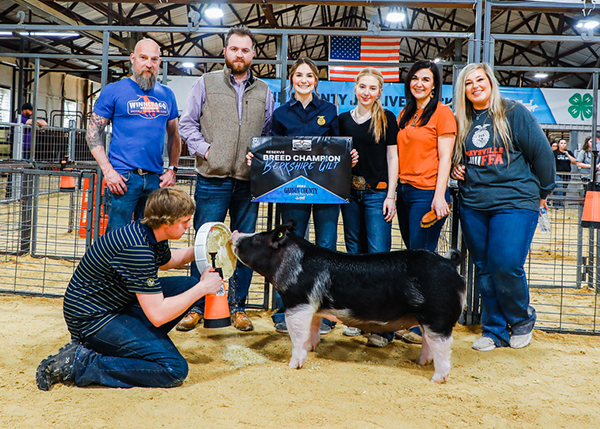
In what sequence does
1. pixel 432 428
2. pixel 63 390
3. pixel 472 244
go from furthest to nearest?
pixel 472 244 → pixel 63 390 → pixel 432 428

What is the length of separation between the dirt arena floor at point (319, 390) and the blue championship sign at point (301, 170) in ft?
3.41

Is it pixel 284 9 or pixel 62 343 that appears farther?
pixel 284 9

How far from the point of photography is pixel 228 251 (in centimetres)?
338

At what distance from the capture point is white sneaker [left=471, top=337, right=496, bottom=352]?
11.7 ft

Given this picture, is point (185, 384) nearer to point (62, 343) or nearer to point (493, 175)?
point (62, 343)

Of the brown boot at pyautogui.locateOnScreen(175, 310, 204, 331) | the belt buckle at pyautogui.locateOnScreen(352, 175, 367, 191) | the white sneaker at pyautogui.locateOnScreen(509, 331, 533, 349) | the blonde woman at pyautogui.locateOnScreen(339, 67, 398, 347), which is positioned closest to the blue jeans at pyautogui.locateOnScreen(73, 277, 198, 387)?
the brown boot at pyautogui.locateOnScreen(175, 310, 204, 331)

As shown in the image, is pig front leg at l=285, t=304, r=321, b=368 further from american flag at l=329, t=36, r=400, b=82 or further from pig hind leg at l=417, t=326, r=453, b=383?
american flag at l=329, t=36, r=400, b=82

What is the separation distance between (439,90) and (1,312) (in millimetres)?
3767

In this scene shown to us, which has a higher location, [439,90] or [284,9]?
[284,9]

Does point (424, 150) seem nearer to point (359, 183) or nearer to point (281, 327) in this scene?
point (359, 183)

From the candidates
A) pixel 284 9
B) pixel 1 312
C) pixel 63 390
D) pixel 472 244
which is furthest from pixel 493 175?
pixel 284 9

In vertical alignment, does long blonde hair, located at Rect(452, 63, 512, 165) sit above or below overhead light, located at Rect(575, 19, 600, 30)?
below

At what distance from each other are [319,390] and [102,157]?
225 centimetres

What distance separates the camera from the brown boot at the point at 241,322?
3.82 m
